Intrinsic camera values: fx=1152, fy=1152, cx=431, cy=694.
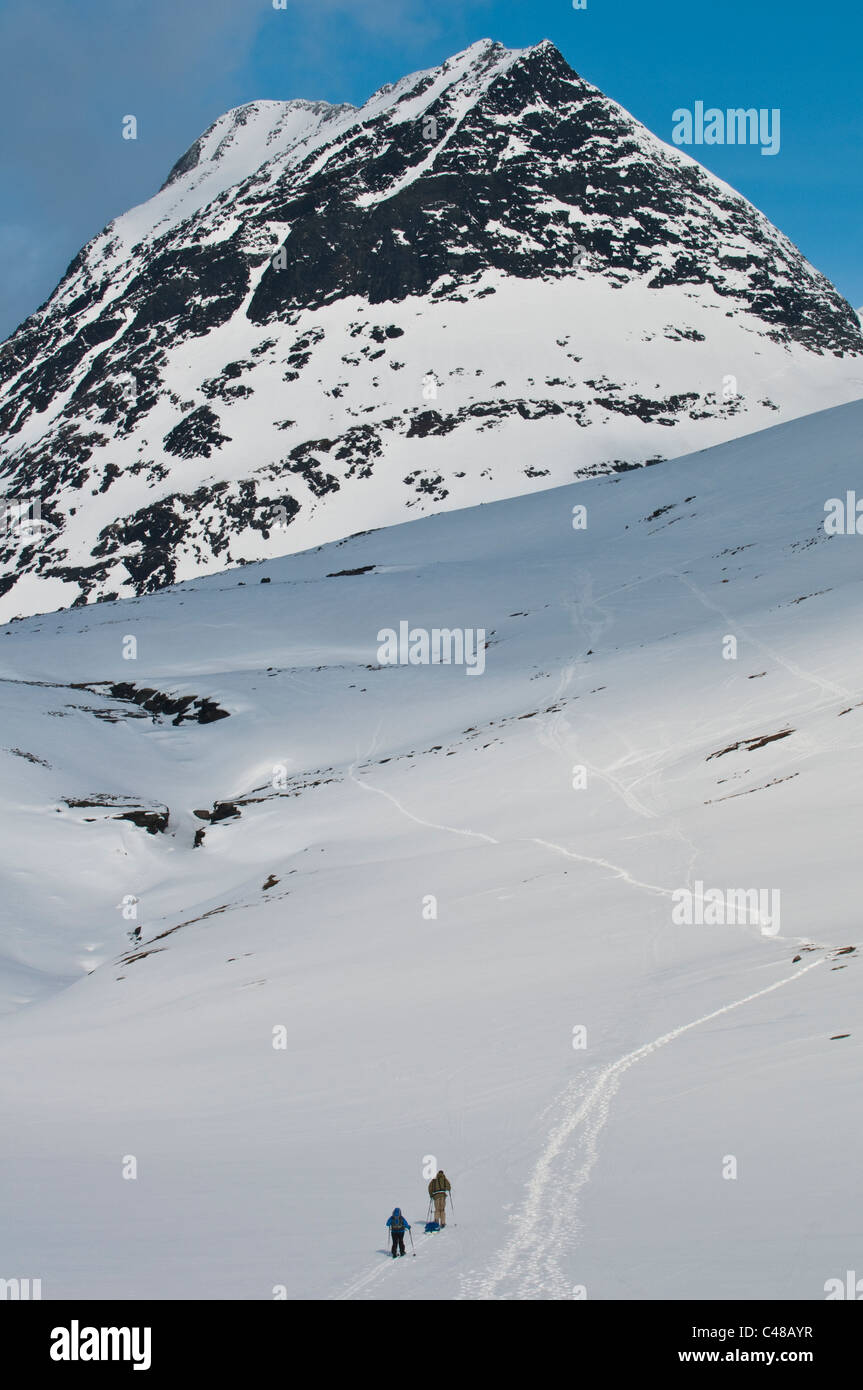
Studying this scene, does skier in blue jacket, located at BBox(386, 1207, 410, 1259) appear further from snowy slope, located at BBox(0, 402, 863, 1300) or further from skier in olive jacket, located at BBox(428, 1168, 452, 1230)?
skier in olive jacket, located at BBox(428, 1168, 452, 1230)

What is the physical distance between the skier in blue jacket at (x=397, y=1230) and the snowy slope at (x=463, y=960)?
26cm

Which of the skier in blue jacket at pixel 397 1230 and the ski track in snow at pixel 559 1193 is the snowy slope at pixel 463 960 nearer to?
the ski track in snow at pixel 559 1193

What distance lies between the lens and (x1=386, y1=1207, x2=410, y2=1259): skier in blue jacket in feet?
33.1

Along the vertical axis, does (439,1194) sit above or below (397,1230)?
above

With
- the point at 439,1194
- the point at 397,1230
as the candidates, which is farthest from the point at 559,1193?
the point at 397,1230

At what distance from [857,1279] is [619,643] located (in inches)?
1788

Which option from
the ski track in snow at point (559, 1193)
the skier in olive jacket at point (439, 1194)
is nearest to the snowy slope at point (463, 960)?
the ski track in snow at point (559, 1193)

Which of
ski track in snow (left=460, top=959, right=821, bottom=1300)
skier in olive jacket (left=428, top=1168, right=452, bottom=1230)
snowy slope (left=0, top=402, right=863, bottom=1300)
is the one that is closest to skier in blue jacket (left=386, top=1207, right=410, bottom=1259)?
snowy slope (left=0, top=402, right=863, bottom=1300)

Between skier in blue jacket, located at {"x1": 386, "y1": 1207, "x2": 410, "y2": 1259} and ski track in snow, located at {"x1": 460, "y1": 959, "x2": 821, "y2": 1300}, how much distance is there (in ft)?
2.98

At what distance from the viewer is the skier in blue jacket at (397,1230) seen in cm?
1009

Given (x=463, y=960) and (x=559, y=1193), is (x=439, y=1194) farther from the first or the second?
(x=463, y=960)

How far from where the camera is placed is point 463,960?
2122cm

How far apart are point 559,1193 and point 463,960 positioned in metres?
10.1

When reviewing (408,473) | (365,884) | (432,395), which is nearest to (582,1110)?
(365,884)
